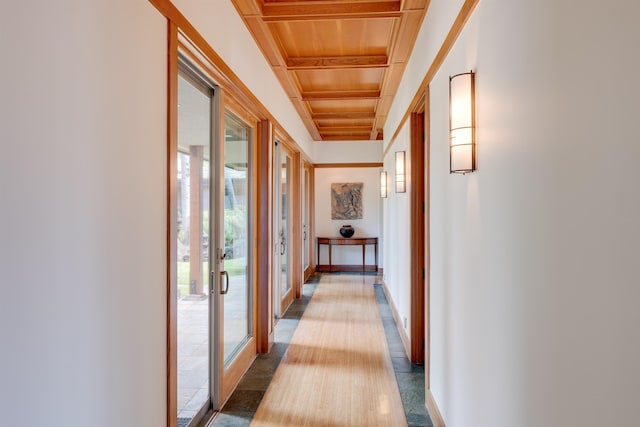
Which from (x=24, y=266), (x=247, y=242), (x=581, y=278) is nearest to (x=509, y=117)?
(x=581, y=278)

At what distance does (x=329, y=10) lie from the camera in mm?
2811

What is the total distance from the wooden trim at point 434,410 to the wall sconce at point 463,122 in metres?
1.56

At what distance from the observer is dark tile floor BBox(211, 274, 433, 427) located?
8.55 ft

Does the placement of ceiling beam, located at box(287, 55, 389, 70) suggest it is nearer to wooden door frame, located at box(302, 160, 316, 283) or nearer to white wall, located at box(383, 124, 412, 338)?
white wall, located at box(383, 124, 412, 338)

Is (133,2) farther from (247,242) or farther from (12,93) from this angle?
(247,242)

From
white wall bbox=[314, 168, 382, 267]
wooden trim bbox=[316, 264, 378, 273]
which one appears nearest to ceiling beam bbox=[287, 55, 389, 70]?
white wall bbox=[314, 168, 382, 267]

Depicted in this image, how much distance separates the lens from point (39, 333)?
1.01 m

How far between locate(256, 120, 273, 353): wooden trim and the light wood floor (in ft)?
1.20

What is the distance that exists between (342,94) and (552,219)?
418 centimetres

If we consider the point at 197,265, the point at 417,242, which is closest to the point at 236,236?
the point at 197,265

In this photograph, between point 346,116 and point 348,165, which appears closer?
point 346,116

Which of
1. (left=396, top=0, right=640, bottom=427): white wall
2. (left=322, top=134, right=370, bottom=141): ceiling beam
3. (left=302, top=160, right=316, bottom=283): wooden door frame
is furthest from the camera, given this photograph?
(left=302, top=160, right=316, bottom=283): wooden door frame

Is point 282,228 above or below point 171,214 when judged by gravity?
below

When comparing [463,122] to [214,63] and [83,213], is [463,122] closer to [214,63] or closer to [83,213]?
[214,63]
